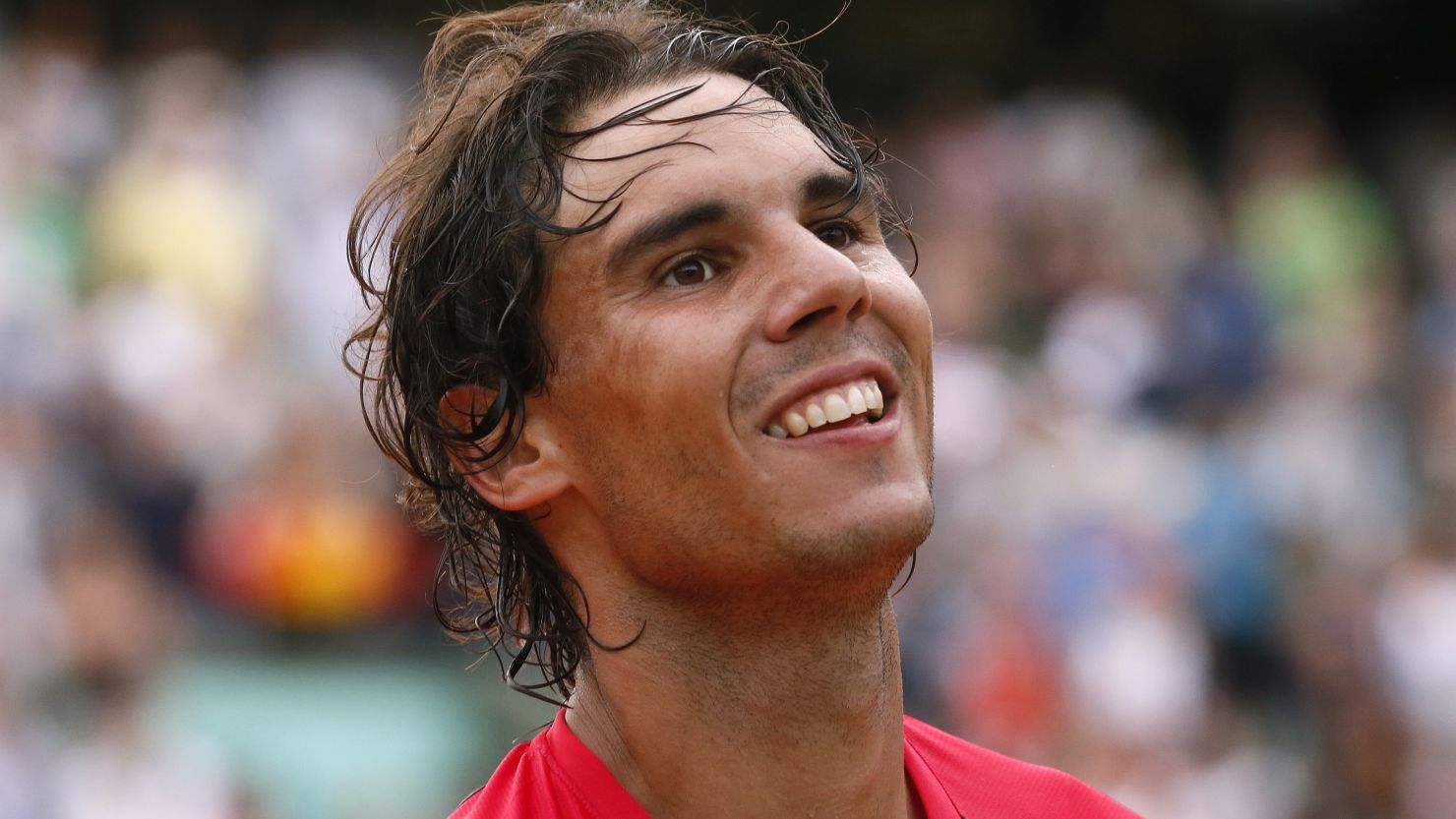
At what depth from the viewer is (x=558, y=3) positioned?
10.5 feet

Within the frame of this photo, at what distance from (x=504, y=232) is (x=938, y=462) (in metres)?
5.19

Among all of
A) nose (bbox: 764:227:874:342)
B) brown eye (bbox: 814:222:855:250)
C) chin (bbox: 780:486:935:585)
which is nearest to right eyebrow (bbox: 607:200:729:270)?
nose (bbox: 764:227:874:342)

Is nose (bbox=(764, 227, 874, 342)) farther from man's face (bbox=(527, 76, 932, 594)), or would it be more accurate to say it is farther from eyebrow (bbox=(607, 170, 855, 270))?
eyebrow (bbox=(607, 170, 855, 270))

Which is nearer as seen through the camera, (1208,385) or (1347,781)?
(1347,781)

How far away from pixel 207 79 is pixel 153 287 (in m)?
1.40

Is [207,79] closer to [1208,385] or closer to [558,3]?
[1208,385]

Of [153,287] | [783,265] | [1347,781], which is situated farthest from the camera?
[153,287]

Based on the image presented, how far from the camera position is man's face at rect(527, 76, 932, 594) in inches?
94.7

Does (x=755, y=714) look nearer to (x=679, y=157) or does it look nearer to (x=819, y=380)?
(x=819, y=380)

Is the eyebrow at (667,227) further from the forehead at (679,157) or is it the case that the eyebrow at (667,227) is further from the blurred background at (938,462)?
the blurred background at (938,462)

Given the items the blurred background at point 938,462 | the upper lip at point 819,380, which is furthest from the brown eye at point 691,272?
the blurred background at point 938,462

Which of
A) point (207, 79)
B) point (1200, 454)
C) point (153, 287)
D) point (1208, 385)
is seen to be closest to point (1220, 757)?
point (1200, 454)

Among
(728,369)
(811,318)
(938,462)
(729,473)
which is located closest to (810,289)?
(811,318)

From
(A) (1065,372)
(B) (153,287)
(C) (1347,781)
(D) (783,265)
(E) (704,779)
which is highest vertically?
(D) (783,265)
